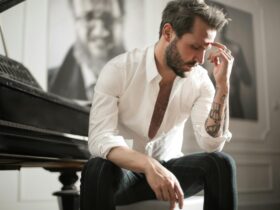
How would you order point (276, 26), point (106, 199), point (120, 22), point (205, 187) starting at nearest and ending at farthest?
1. point (106, 199)
2. point (205, 187)
3. point (120, 22)
4. point (276, 26)

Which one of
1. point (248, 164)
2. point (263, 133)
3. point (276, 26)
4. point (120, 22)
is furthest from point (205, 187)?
point (276, 26)

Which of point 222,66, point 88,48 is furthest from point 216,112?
point 88,48

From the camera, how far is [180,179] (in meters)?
1.08

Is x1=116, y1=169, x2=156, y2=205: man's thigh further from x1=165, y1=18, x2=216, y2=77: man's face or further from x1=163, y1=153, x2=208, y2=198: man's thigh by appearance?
x1=165, y1=18, x2=216, y2=77: man's face

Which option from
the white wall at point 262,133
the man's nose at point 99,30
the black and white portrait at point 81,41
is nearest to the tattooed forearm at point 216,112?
the black and white portrait at point 81,41

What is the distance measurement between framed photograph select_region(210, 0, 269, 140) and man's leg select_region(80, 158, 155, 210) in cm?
228

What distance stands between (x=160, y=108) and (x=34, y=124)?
1.37 ft

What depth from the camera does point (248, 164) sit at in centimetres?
317

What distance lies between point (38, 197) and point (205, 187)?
155 cm

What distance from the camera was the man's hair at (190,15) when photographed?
1.14 meters

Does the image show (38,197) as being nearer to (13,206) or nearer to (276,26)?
(13,206)

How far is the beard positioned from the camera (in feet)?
3.84

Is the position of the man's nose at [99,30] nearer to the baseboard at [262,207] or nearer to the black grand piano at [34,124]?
the black grand piano at [34,124]

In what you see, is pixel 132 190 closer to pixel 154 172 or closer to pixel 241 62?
pixel 154 172
